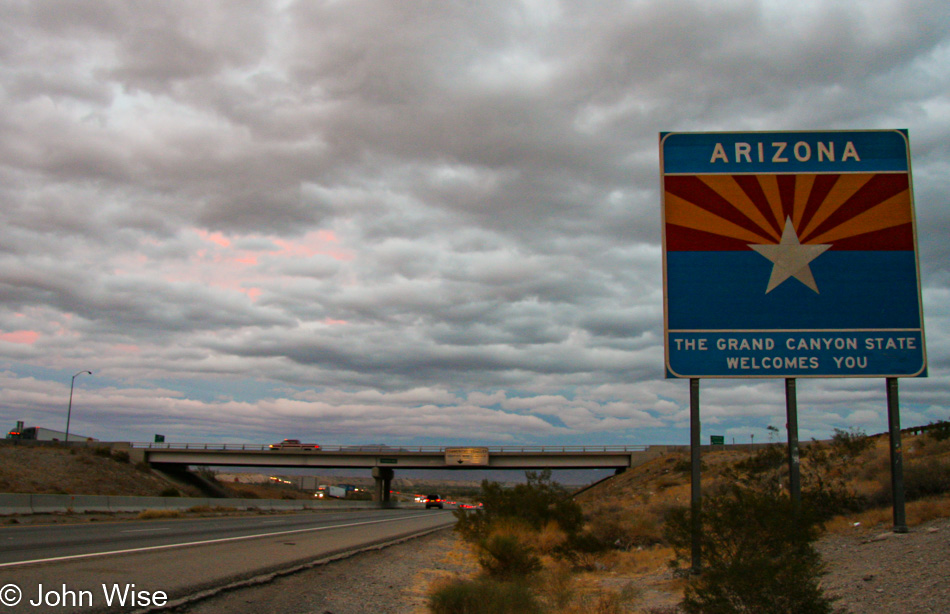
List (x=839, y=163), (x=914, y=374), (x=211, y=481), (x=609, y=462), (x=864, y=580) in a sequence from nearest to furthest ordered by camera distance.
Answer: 1. (x=864, y=580)
2. (x=914, y=374)
3. (x=839, y=163)
4. (x=609, y=462)
5. (x=211, y=481)

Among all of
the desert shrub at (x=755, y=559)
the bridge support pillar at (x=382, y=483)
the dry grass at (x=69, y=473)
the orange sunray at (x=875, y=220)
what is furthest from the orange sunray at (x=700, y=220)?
the bridge support pillar at (x=382, y=483)

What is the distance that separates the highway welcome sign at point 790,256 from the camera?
45.0 feet

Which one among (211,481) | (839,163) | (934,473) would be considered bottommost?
(211,481)

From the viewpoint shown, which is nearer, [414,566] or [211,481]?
[414,566]

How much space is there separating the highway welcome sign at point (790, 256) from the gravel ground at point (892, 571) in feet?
10.1

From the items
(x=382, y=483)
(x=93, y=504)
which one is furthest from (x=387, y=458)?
(x=93, y=504)

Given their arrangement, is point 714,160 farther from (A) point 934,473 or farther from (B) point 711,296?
(A) point 934,473

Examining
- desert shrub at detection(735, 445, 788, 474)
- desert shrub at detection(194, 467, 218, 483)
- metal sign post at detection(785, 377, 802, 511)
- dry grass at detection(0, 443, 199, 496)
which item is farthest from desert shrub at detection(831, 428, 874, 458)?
desert shrub at detection(194, 467, 218, 483)

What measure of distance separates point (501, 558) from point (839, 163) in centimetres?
1127

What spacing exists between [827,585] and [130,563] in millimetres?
12146

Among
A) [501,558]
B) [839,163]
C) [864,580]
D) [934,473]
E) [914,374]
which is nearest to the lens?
[864,580]

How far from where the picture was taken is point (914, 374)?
13508mm

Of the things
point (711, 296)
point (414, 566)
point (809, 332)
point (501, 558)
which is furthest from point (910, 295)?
point (414, 566)

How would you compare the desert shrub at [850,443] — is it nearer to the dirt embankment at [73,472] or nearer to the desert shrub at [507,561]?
the desert shrub at [507,561]
